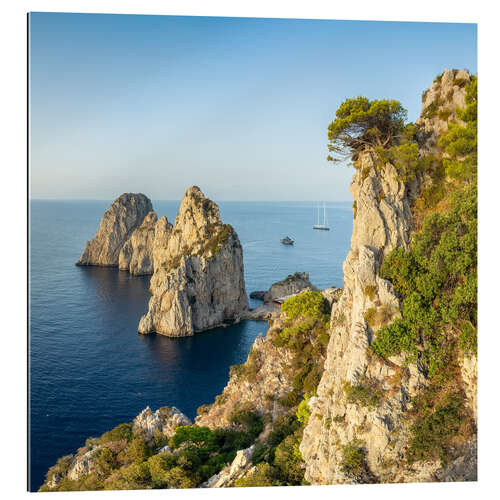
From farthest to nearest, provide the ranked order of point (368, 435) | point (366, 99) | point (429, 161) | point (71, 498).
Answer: point (366, 99), point (429, 161), point (368, 435), point (71, 498)

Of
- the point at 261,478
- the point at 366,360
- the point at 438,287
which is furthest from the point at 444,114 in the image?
the point at 261,478

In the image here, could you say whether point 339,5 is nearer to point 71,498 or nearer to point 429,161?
point 429,161

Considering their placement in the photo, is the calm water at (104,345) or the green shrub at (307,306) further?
the calm water at (104,345)

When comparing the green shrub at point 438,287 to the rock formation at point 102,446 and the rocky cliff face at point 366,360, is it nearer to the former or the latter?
the rocky cliff face at point 366,360

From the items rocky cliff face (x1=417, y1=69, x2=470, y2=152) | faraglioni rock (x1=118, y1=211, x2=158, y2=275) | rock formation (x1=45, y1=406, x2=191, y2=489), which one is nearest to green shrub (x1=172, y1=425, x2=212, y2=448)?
rock formation (x1=45, y1=406, x2=191, y2=489)

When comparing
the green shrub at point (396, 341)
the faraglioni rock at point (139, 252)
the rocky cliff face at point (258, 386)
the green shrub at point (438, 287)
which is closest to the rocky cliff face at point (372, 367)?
the green shrub at point (396, 341)

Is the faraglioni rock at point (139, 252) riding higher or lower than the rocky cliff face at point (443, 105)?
lower
